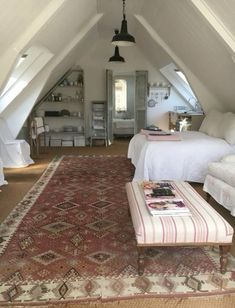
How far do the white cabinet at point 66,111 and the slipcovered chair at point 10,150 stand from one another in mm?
2317

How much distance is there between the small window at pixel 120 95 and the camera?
9125 mm

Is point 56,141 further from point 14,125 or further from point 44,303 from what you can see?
point 44,303

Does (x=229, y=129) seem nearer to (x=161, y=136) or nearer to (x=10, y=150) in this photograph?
(x=161, y=136)

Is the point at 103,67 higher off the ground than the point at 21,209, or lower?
higher

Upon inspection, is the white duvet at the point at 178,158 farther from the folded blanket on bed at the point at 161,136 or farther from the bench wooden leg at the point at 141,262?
the bench wooden leg at the point at 141,262

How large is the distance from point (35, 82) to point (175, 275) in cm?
462

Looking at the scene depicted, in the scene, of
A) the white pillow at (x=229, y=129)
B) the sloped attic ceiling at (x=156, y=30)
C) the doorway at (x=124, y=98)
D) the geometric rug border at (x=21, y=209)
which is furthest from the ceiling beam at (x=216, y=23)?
the doorway at (x=124, y=98)

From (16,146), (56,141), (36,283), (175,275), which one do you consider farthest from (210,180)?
(56,141)

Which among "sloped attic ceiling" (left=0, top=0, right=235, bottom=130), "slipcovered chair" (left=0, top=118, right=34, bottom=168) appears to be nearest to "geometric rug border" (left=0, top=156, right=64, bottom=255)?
"slipcovered chair" (left=0, top=118, right=34, bottom=168)

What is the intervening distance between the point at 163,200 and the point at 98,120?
572cm

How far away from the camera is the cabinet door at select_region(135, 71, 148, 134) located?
7.72 meters

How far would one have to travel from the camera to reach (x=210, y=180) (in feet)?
10.8

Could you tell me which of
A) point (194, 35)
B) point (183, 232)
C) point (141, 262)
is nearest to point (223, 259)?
point (183, 232)

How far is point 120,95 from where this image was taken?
919 cm
